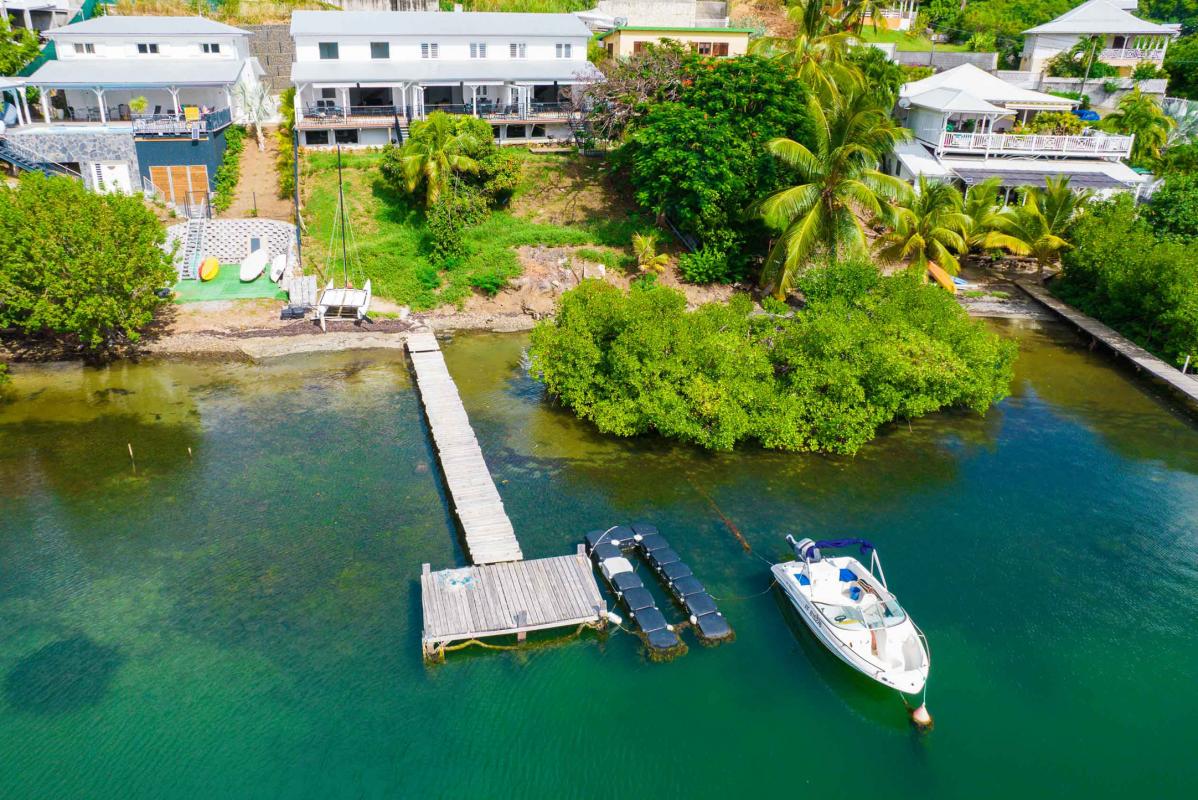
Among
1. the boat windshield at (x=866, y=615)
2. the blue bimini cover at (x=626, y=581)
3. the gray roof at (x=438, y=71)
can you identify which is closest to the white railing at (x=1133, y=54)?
the gray roof at (x=438, y=71)

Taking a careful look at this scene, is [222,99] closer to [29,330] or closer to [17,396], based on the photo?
[29,330]

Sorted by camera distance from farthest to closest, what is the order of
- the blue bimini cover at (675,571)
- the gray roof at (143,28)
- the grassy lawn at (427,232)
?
the gray roof at (143,28)
the grassy lawn at (427,232)
the blue bimini cover at (675,571)

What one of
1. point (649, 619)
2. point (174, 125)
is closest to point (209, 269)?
point (174, 125)

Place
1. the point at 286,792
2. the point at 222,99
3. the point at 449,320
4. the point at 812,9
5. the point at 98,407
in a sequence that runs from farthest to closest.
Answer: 1. the point at 222,99
2. the point at 812,9
3. the point at 449,320
4. the point at 98,407
5. the point at 286,792

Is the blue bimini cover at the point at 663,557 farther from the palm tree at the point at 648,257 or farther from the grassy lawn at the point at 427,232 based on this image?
the palm tree at the point at 648,257

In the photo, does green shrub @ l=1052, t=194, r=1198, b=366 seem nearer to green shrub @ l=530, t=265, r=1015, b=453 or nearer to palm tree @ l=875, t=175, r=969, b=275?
palm tree @ l=875, t=175, r=969, b=275

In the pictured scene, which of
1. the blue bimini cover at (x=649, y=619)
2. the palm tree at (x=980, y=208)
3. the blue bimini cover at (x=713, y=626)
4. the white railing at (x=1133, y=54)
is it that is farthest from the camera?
the white railing at (x=1133, y=54)

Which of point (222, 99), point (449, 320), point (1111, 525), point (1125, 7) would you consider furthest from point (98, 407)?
point (1125, 7)
